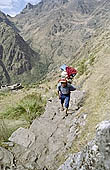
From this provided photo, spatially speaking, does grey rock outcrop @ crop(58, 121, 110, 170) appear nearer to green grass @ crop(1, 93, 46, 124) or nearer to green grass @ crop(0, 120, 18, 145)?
green grass @ crop(0, 120, 18, 145)

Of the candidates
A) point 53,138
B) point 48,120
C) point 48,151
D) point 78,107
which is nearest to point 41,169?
point 48,151

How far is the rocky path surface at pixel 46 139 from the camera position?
625 centimetres

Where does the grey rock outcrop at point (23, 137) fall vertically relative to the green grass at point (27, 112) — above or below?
below

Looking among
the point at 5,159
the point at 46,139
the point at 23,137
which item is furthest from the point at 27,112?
the point at 5,159

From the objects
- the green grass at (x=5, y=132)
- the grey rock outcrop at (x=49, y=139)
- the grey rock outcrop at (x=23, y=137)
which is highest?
the green grass at (x=5, y=132)

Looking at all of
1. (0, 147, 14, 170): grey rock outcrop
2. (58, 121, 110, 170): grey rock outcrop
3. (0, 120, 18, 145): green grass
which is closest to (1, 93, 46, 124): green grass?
(0, 120, 18, 145): green grass

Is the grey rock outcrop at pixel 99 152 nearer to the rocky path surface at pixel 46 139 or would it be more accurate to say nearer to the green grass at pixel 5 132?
the rocky path surface at pixel 46 139

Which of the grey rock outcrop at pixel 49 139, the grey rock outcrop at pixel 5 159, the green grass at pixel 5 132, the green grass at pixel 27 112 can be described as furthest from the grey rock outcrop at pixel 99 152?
the green grass at pixel 27 112

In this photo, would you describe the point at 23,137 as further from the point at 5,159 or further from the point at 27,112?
the point at 27,112

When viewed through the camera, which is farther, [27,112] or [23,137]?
[27,112]

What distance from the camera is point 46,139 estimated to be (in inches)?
277

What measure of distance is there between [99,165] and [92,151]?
308 mm

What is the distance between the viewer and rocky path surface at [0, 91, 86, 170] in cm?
625

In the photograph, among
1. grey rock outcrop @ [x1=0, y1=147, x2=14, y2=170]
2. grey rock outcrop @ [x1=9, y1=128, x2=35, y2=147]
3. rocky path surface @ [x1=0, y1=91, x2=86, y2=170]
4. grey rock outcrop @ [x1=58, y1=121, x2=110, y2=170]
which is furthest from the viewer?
grey rock outcrop @ [x1=9, y1=128, x2=35, y2=147]
